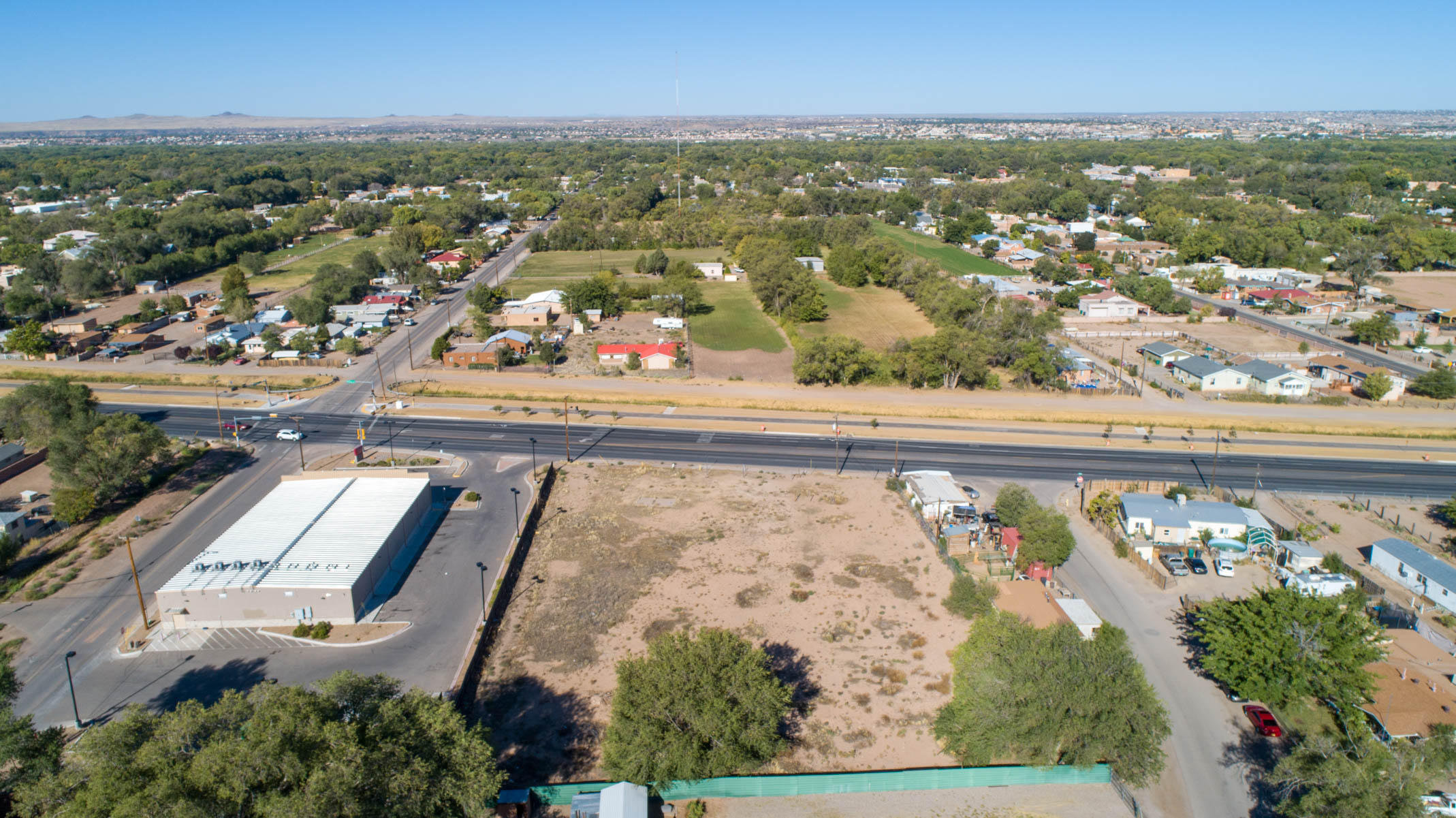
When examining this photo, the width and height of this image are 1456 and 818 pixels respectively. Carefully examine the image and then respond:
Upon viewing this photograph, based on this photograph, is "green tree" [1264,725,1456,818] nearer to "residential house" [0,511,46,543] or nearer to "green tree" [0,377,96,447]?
"residential house" [0,511,46,543]

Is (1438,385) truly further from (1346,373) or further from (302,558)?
(302,558)

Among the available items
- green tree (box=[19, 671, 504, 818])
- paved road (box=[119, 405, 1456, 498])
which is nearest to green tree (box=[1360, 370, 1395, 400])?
paved road (box=[119, 405, 1456, 498])

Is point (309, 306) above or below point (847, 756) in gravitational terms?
above

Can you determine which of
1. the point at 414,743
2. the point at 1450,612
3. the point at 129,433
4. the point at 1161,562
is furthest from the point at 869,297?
the point at 414,743

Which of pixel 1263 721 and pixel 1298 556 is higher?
pixel 1298 556

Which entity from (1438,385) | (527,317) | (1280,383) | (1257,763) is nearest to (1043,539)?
(1257,763)

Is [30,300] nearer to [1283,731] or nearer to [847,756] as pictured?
[847,756]
